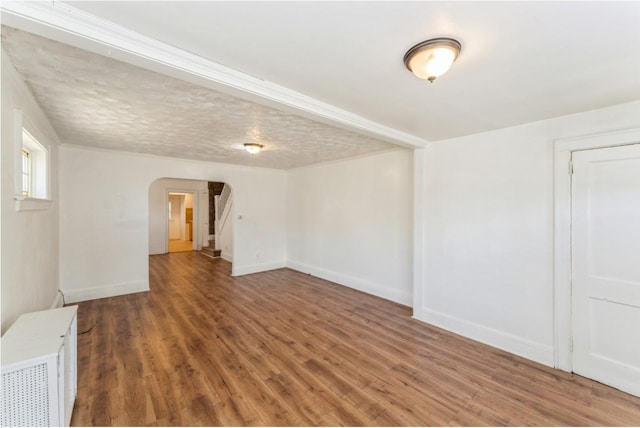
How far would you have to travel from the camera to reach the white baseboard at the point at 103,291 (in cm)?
415

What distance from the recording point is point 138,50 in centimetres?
142

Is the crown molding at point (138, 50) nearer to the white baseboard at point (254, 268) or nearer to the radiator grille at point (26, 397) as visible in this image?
the radiator grille at point (26, 397)

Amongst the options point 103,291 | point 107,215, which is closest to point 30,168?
point 107,215

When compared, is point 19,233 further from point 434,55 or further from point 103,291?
point 434,55

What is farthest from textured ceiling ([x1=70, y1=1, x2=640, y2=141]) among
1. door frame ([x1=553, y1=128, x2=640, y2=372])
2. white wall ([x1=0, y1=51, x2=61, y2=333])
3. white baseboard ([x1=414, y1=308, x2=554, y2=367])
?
white baseboard ([x1=414, y1=308, x2=554, y2=367])

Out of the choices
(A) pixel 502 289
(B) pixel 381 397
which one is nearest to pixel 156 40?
(B) pixel 381 397

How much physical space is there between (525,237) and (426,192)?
4.05ft

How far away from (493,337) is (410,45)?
10.4ft

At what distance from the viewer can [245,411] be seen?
6.51ft

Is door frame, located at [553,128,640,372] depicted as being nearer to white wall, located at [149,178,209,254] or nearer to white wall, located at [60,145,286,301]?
white wall, located at [60,145,286,301]

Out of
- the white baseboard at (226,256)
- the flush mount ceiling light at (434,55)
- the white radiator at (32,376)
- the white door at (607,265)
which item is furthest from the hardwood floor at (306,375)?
the white baseboard at (226,256)

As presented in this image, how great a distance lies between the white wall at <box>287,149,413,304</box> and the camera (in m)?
4.23

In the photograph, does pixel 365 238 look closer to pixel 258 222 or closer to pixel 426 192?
pixel 426 192

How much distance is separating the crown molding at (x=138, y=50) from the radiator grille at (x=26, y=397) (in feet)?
5.51
